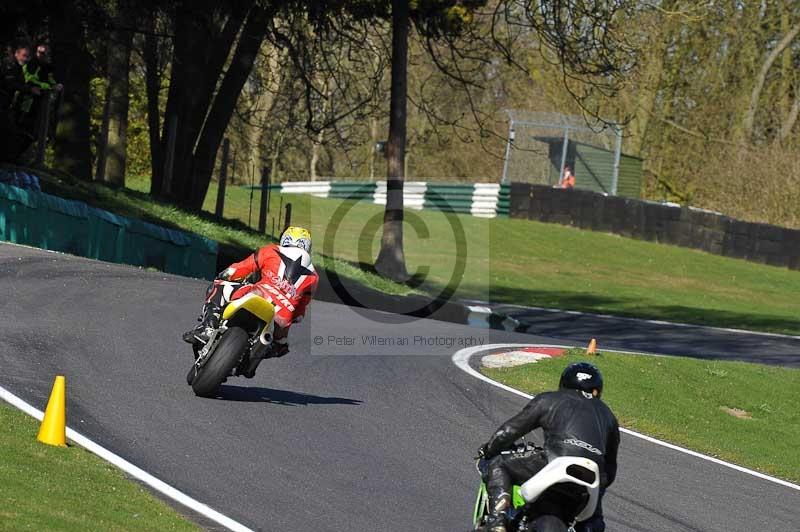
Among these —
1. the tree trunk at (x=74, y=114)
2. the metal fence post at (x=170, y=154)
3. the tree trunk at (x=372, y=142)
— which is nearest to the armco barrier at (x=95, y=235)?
the tree trunk at (x=74, y=114)

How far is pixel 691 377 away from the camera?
15594 millimetres

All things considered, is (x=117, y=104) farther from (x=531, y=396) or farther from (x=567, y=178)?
(x=531, y=396)

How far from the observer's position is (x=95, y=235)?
17.5 metres

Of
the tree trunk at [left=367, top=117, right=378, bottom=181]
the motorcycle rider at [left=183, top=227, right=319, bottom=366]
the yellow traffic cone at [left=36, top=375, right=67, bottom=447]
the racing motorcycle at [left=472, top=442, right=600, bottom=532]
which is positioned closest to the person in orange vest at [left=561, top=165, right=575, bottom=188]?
the tree trunk at [left=367, top=117, right=378, bottom=181]

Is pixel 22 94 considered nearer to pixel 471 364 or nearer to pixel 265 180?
pixel 471 364

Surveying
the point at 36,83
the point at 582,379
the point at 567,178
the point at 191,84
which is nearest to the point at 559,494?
the point at 582,379

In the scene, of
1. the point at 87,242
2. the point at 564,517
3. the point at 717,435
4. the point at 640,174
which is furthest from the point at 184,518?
the point at 640,174

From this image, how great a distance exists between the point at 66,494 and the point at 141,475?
0.96 meters

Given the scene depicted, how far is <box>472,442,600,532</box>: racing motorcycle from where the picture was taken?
19.1ft

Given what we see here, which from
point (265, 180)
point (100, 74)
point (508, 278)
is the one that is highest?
point (100, 74)

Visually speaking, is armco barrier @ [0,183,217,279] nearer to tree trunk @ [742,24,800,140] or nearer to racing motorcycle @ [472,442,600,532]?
racing motorcycle @ [472,442,600,532]

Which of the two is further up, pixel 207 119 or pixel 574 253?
pixel 207 119

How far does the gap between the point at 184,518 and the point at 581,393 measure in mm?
2197

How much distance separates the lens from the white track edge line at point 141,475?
22.2 ft
